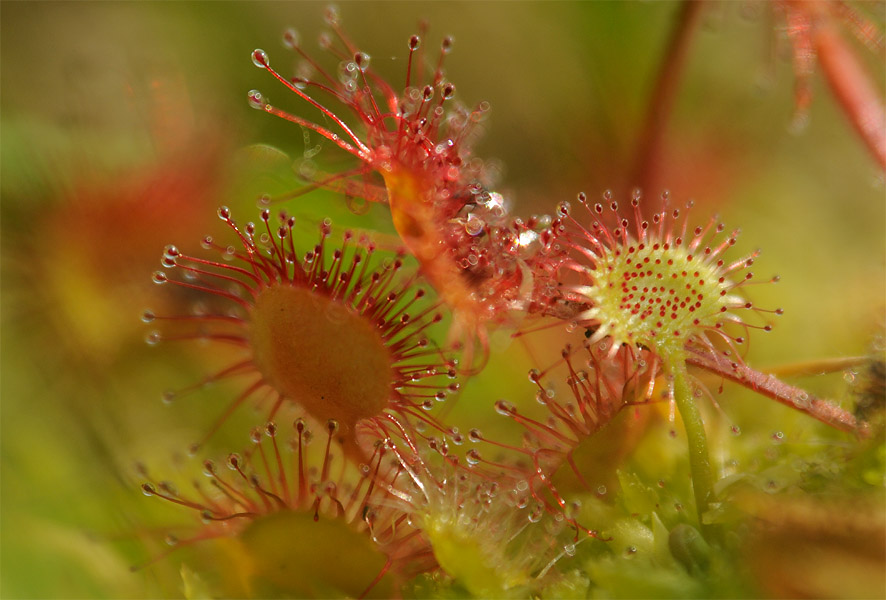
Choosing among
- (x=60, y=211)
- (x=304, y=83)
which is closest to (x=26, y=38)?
(x=60, y=211)

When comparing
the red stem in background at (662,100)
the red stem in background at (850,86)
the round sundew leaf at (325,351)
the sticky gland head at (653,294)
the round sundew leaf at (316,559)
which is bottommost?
the round sundew leaf at (316,559)

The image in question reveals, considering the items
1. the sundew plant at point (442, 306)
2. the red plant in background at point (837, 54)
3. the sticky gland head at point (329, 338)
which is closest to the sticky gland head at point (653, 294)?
the sundew plant at point (442, 306)

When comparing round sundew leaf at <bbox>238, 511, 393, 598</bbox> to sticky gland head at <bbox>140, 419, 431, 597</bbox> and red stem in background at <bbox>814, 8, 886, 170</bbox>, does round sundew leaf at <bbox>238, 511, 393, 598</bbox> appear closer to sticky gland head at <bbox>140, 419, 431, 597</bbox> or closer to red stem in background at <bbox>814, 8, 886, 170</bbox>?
sticky gland head at <bbox>140, 419, 431, 597</bbox>

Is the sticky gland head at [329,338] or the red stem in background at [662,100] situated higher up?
the red stem in background at [662,100]

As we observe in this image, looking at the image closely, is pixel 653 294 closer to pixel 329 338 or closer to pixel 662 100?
pixel 329 338

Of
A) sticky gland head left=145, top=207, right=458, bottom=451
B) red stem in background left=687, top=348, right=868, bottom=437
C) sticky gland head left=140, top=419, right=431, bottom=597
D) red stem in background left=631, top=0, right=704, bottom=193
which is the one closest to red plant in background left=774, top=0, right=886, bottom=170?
red stem in background left=631, top=0, right=704, bottom=193

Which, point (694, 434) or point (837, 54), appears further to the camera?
point (837, 54)

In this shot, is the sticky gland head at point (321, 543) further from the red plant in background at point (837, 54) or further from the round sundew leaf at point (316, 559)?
the red plant in background at point (837, 54)

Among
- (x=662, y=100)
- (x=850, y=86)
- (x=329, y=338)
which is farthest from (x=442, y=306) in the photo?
(x=850, y=86)
